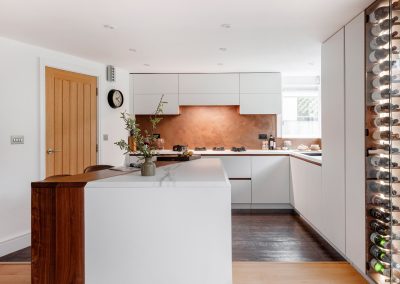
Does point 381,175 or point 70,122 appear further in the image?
point 70,122

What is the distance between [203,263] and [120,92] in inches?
148

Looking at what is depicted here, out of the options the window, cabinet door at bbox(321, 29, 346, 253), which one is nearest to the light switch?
cabinet door at bbox(321, 29, 346, 253)

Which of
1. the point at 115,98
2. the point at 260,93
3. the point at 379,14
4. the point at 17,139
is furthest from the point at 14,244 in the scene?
the point at 379,14

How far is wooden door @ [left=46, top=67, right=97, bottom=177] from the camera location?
3.98 m

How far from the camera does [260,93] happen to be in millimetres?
5227

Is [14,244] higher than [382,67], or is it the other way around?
[382,67]

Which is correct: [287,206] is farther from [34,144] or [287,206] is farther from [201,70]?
[34,144]

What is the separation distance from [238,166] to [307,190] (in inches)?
48.7

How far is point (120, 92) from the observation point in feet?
16.6

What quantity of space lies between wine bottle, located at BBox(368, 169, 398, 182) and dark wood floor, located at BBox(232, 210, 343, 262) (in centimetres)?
105

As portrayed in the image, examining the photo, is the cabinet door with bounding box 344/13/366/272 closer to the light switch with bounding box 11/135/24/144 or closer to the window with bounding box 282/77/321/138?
the window with bounding box 282/77/321/138

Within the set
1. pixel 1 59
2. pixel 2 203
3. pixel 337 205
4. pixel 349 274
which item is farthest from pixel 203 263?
pixel 1 59

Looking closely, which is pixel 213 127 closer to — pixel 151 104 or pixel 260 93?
pixel 260 93

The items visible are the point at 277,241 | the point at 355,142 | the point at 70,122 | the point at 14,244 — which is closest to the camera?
the point at 355,142
